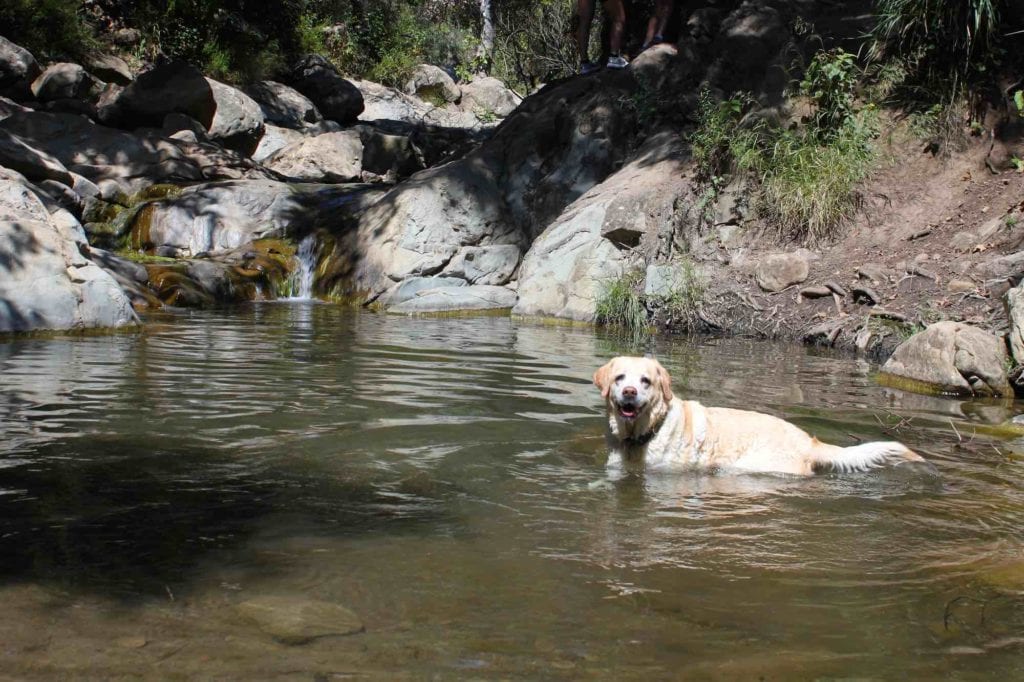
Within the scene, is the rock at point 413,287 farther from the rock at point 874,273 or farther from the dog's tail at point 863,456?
the dog's tail at point 863,456

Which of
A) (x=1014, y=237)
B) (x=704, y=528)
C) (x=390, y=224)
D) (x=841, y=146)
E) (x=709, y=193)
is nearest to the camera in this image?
(x=704, y=528)

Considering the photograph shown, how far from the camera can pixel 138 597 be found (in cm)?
322

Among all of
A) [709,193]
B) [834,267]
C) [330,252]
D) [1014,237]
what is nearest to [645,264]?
[709,193]

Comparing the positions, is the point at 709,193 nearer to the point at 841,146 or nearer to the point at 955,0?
the point at 841,146

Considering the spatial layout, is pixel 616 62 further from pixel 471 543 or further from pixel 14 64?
pixel 14 64

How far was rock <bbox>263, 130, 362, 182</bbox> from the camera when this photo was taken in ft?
84.5

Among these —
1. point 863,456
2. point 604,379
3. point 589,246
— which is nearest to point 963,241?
point 589,246

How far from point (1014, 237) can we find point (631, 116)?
27.8 ft

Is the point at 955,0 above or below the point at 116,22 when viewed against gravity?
below

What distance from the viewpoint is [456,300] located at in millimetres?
16094

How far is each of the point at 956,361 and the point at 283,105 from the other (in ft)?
88.4

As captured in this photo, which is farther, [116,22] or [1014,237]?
[116,22]

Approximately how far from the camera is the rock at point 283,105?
30.7m

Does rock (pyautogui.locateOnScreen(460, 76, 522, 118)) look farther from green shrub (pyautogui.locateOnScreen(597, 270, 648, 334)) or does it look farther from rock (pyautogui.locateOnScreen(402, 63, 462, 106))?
green shrub (pyautogui.locateOnScreen(597, 270, 648, 334))
